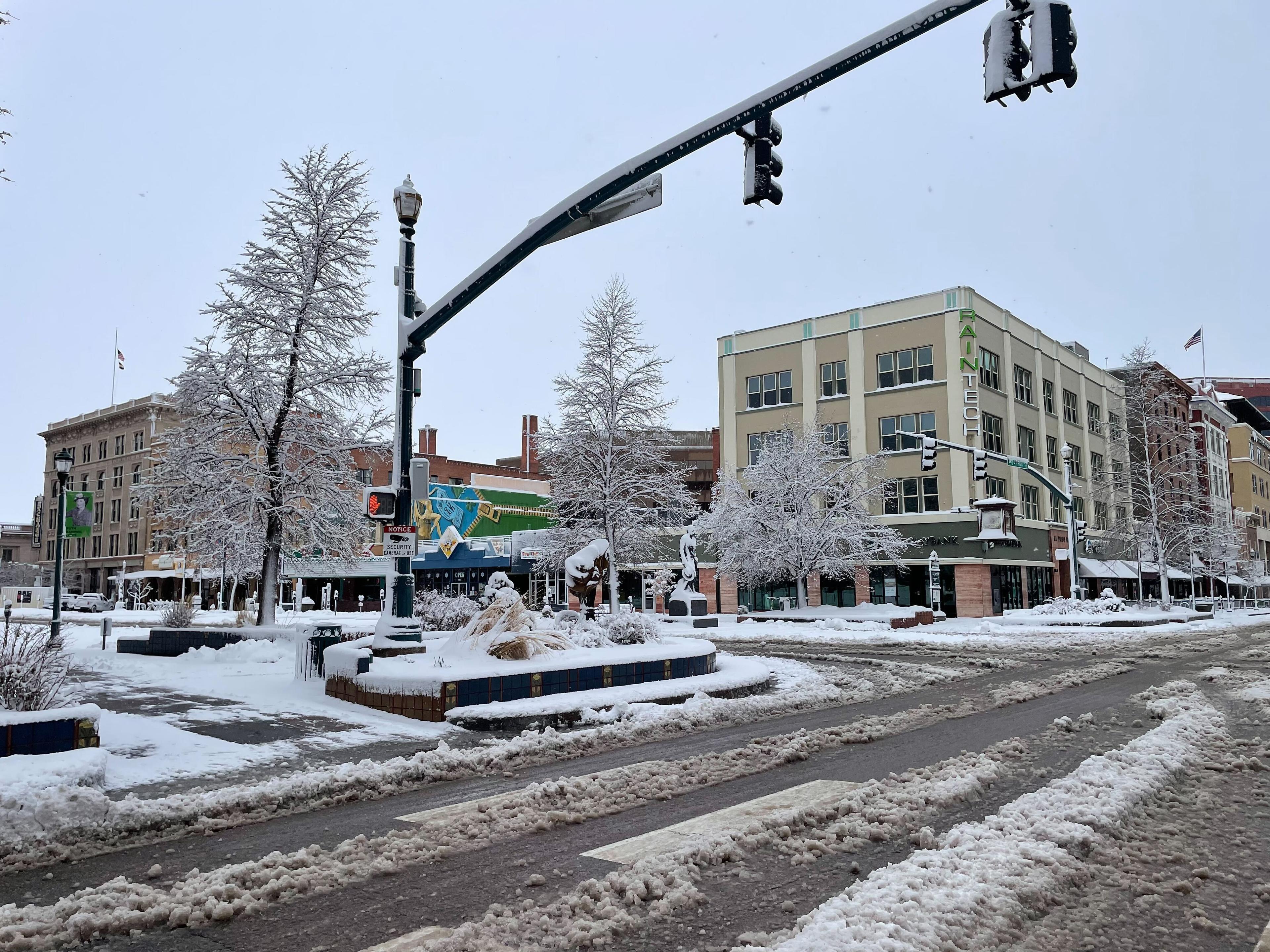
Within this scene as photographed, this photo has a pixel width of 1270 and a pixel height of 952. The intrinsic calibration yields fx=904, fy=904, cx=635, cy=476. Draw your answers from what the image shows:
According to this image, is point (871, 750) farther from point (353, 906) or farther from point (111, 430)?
point (111, 430)

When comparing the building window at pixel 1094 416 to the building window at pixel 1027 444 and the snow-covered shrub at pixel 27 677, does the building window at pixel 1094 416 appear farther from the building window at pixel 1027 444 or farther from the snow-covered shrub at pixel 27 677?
the snow-covered shrub at pixel 27 677

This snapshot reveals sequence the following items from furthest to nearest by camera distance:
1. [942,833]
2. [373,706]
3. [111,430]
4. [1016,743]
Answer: [111,430] → [373,706] → [1016,743] → [942,833]

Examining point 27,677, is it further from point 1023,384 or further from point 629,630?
point 1023,384

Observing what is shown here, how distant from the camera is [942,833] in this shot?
5488 mm

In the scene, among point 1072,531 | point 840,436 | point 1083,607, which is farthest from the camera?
point 840,436

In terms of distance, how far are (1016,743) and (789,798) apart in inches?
126

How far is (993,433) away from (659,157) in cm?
4016

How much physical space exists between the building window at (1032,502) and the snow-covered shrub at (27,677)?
153 ft

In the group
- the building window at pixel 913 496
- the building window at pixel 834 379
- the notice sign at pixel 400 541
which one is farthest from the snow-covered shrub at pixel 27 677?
the building window at pixel 834 379

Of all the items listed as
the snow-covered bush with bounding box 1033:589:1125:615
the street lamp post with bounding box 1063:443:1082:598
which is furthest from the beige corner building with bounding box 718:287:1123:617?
the snow-covered bush with bounding box 1033:589:1125:615

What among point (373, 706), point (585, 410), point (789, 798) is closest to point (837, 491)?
point (585, 410)

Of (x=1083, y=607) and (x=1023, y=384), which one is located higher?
(x=1023, y=384)

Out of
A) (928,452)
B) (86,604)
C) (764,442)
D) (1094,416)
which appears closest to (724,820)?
(928,452)

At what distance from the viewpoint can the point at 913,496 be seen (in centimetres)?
4547
